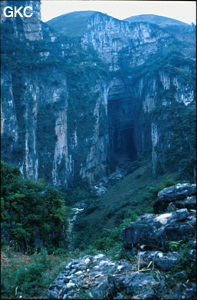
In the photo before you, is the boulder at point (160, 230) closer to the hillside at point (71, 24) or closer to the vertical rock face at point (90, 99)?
the vertical rock face at point (90, 99)

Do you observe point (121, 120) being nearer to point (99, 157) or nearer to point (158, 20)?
point (99, 157)

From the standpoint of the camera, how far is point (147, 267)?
20.2 feet

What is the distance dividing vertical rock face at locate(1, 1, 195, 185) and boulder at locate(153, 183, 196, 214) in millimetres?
15663

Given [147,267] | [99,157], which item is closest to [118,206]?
[147,267]

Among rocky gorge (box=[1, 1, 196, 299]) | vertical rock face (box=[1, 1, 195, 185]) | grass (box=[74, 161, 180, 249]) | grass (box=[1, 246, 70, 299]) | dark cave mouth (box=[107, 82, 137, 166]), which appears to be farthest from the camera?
dark cave mouth (box=[107, 82, 137, 166])

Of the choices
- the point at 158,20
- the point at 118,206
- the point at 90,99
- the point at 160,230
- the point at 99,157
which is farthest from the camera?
the point at 158,20

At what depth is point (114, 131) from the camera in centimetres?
5356

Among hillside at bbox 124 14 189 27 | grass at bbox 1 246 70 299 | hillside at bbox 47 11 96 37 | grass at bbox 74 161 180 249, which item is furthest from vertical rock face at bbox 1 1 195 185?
grass at bbox 1 246 70 299

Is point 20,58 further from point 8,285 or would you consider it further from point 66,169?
point 8,285

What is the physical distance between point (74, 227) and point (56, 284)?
56.0 ft

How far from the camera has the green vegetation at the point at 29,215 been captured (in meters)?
9.78

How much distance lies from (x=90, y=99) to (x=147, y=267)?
124 feet

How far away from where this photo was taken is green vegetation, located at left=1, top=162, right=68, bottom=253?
385 inches

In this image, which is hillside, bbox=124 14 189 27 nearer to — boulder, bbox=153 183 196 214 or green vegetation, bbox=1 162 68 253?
green vegetation, bbox=1 162 68 253
